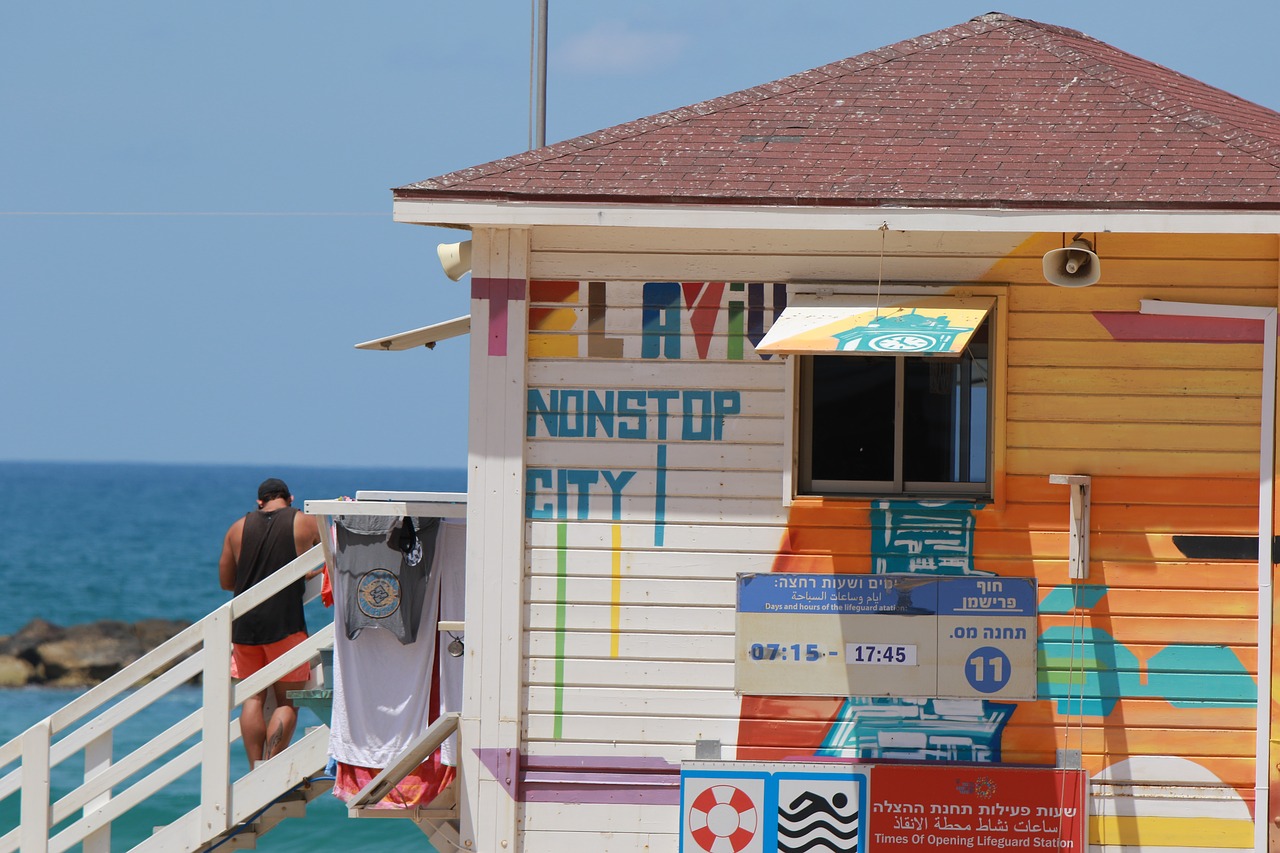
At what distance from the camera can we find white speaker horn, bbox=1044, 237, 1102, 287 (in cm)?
780

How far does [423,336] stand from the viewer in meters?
10.2

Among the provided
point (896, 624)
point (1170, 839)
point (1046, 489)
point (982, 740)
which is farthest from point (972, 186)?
point (1170, 839)

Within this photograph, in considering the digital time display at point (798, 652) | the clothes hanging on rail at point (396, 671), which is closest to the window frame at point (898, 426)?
the digital time display at point (798, 652)

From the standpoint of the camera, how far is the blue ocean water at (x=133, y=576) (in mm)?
26094

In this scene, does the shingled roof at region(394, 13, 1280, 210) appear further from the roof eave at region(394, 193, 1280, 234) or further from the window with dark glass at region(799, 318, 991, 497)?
the window with dark glass at region(799, 318, 991, 497)

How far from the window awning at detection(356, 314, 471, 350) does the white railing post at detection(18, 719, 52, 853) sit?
124 inches

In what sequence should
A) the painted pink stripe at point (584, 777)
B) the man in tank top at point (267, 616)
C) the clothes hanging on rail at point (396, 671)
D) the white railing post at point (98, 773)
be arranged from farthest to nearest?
the white railing post at point (98, 773) < the man in tank top at point (267, 616) < the clothes hanging on rail at point (396, 671) < the painted pink stripe at point (584, 777)

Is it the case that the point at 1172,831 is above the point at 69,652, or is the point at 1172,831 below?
above

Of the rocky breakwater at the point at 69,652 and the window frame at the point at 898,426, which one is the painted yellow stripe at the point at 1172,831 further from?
the rocky breakwater at the point at 69,652

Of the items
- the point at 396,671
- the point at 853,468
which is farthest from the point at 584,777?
the point at 853,468

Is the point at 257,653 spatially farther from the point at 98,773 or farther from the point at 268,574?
the point at 98,773

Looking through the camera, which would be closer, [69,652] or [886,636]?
[886,636]

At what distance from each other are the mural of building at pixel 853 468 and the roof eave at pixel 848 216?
0.11 feet

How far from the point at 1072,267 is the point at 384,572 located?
13.3ft
